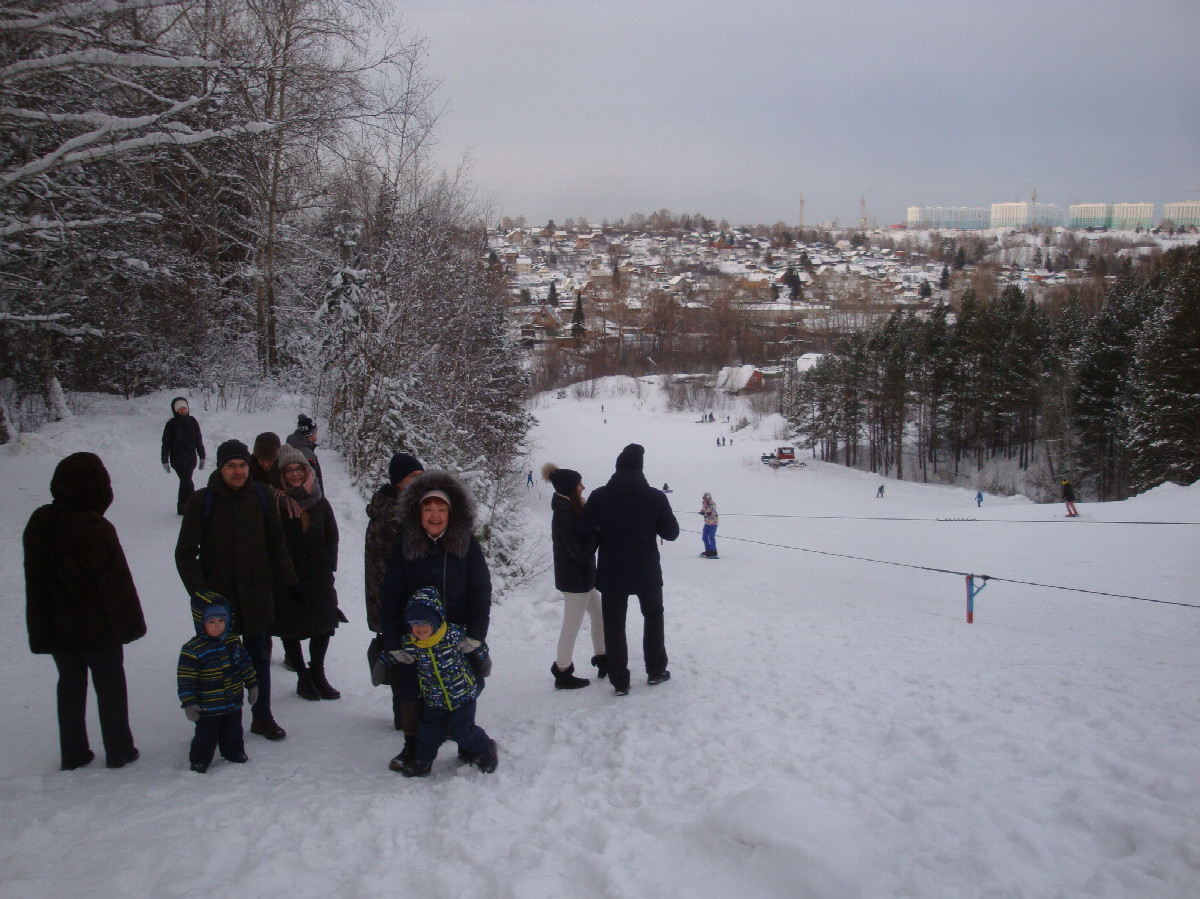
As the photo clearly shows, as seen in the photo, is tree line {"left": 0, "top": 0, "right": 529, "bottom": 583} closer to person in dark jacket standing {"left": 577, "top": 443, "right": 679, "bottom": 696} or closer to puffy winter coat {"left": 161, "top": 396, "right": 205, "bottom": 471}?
puffy winter coat {"left": 161, "top": 396, "right": 205, "bottom": 471}

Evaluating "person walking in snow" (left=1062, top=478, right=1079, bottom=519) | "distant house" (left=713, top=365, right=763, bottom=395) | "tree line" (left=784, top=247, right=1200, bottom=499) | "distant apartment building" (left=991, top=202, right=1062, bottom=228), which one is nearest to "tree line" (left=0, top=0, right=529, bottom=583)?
"person walking in snow" (left=1062, top=478, right=1079, bottom=519)

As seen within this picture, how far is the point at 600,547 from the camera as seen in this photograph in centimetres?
508

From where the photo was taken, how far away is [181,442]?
8719mm

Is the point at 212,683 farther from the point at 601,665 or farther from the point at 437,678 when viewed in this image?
the point at 601,665

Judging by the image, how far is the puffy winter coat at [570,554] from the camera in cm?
517

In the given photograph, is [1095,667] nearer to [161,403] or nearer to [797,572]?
[797,572]

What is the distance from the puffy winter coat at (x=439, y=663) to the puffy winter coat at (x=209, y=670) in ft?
3.19

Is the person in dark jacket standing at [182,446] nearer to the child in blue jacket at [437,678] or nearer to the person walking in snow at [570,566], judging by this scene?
the person walking in snow at [570,566]

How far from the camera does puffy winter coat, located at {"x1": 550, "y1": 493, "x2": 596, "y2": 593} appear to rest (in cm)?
517

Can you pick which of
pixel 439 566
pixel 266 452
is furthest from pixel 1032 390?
pixel 439 566

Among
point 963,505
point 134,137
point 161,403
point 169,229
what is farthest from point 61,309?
point 963,505

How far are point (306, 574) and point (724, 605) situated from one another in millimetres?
5740

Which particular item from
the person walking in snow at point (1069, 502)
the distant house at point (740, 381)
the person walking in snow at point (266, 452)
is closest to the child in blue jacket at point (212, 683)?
the person walking in snow at point (266, 452)

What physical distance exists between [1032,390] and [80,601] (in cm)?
4543
